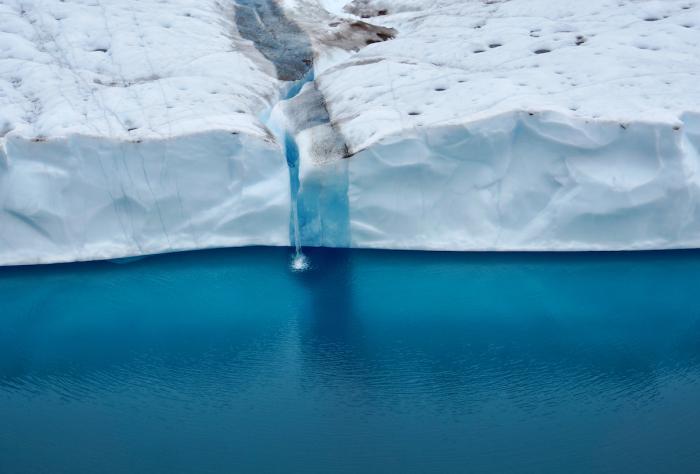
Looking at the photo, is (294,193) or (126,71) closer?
(294,193)

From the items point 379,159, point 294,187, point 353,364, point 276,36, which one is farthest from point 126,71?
point 353,364

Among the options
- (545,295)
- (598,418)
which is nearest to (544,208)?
(545,295)

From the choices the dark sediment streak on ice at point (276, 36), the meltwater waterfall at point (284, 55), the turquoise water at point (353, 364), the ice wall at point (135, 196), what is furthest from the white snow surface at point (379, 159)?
the dark sediment streak on ice at point (276, 36)

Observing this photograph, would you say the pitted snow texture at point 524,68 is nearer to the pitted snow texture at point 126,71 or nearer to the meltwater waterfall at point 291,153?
the meltwater waterfall at point 291,153

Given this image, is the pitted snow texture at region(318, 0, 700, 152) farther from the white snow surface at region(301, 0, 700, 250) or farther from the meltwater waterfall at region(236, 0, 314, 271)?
the meltwater waterfall at region(236, 0, 314, 271)

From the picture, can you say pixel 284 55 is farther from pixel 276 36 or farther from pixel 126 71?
pixel 126 71

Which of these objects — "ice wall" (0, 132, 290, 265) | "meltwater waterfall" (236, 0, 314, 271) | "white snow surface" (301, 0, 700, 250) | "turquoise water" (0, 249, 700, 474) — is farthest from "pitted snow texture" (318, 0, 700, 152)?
"turquoise water" (0, 249, 700, 474)

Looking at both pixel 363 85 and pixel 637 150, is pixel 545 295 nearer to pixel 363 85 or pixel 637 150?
pixel 637 150
